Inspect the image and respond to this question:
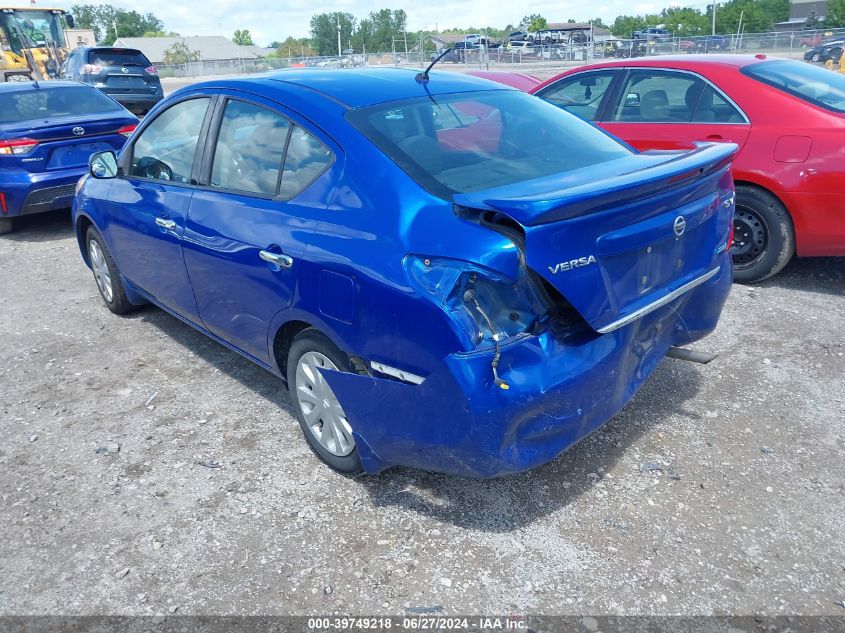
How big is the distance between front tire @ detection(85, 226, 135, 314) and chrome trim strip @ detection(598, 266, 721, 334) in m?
3.77

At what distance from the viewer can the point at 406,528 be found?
2.92 m

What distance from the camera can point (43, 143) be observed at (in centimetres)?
720

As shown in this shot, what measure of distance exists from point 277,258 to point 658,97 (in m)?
4.06

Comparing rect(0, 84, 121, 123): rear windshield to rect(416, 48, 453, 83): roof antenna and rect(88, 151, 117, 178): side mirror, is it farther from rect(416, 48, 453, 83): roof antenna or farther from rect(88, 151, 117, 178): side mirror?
rect(416, 48, 453, 83): roof antenna

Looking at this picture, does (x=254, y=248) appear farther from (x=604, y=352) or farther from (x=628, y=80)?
(x=628, y=80)

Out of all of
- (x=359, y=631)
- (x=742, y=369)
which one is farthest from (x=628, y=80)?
(x=359, y=631)

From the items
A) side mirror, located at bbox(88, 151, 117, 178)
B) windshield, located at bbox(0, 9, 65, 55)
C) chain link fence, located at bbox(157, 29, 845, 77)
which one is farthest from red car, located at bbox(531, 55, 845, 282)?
windshield, located at bbox(0, 9, 65, 55)

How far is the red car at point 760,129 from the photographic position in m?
4.89

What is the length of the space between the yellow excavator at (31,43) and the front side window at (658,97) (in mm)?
19215

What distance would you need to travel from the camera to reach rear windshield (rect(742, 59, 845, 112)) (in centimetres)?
510

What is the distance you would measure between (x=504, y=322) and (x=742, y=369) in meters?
2.37

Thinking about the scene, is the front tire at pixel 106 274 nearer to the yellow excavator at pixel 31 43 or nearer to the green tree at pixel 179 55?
the yellow excavator at pixel 31 43

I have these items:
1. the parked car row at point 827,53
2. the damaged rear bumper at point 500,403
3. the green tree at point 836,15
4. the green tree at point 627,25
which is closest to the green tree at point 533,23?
the green tree at point 627,25

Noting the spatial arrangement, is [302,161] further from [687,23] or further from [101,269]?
[687,23]
